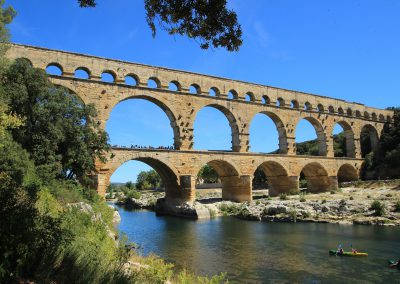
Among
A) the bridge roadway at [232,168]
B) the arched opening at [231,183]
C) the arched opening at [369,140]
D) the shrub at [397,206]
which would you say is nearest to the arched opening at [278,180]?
A: the bridge roadway at [232,168]

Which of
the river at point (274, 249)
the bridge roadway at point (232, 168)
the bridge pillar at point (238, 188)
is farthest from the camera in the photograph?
the bridge pillar at point (238, 188)

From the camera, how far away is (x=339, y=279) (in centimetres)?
1134

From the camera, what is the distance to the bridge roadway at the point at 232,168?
88.2 ft

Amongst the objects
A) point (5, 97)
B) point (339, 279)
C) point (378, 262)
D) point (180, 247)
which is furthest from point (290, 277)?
point (5, 97)

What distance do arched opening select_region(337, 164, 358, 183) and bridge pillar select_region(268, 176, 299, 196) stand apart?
33.5 ft

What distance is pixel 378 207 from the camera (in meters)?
24.2

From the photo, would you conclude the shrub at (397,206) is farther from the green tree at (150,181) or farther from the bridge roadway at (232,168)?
the green tree at (150,181)

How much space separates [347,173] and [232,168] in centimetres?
1840

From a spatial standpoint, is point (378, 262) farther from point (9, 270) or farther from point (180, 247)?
point (9, 270)

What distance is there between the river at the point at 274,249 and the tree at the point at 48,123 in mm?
4269

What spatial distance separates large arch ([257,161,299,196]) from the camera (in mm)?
35406

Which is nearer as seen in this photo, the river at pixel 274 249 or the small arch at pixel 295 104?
the river at pixel 274 249

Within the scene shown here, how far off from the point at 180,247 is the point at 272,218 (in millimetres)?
11722

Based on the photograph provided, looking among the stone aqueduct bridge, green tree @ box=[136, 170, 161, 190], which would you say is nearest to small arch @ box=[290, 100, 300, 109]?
the stone aqueduct bridge
